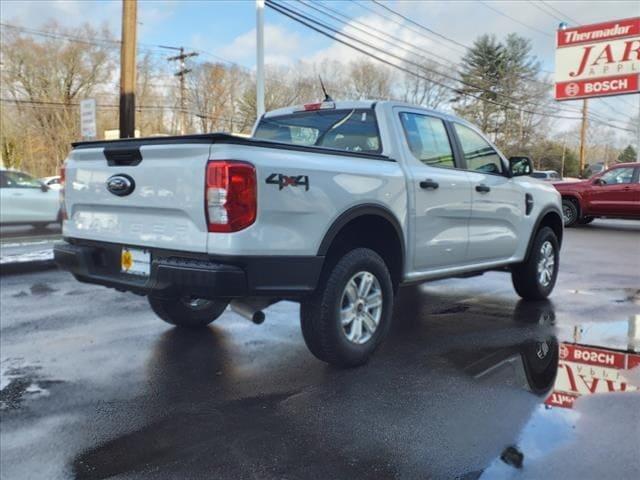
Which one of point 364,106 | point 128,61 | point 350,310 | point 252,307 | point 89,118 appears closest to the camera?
point 252,307

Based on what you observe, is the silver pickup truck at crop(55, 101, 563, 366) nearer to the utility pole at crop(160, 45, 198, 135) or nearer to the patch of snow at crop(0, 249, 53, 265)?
the patch of snow at crop(0, 249, 53, 265)

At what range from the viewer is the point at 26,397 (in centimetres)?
372

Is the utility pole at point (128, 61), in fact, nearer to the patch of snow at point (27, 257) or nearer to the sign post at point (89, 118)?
the sign post at point (89, 118)

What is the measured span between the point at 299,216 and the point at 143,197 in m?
1.00

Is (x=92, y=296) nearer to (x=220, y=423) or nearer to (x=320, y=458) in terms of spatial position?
(x=220, y=423)

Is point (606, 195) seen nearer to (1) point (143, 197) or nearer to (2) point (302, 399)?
(2) point (302, 399)

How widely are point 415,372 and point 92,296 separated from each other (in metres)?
4.20

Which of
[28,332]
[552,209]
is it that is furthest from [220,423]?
[552,209]

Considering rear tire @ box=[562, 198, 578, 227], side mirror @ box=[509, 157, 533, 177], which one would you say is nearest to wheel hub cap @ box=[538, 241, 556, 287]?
side mirror @ box=[509, 157, 533, 177]

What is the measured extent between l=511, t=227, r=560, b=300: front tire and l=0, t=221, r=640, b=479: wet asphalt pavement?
0.37 meters

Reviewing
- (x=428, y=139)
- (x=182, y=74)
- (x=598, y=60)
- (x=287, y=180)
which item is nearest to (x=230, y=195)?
(x=287, y=180)

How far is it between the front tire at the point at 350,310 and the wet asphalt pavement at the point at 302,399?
191 mm

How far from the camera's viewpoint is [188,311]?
5105 millimetres

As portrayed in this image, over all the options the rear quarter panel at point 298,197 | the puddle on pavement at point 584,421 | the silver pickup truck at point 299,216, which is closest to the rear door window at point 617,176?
the silver pickup truck at point 299,216
